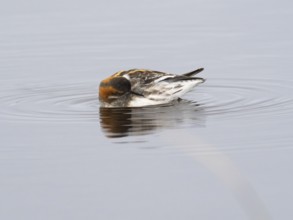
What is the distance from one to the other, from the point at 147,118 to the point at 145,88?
1655 millimetres

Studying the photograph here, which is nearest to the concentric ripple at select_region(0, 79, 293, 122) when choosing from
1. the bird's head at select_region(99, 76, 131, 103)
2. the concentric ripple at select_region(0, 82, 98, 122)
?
the concentric ripple at select_region(0, 82, 98, 122)

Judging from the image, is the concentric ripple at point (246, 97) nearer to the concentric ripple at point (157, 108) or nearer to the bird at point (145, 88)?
the concentric ripple at point (157, 108)

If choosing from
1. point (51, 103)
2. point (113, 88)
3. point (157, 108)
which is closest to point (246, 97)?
point (157, 108)

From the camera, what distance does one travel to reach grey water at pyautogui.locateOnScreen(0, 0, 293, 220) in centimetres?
1150

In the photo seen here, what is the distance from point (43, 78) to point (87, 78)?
77cm

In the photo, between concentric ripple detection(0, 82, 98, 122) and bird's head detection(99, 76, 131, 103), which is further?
bird's head detection(99, 76, 131, 103)

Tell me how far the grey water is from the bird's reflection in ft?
0.07

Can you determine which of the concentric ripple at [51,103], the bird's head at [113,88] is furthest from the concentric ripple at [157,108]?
the bird's head at [113,88]

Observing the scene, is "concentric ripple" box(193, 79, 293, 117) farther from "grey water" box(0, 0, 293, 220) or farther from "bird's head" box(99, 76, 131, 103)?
"bird's head" box(99, 76, 131, 103)

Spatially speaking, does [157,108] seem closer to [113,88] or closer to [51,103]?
[113,88]

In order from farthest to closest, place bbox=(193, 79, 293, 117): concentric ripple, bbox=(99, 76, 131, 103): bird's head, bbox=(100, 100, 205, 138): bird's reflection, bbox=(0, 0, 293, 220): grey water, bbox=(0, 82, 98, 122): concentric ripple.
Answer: bbox=(99, 76, 131, 103): bird's head
bbox=(0, 82, 98, 122): concentric ripple
bbox=(193, 79, 293, 117): concentric ripple
bbox=(100, 100, 205, 138): bird's reflection
bbox=(0, 0, 293, 220): grey water

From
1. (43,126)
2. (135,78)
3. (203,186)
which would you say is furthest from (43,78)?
(203,186)

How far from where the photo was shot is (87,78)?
746 inches

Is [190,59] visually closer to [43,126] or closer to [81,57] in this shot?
[81,57]
